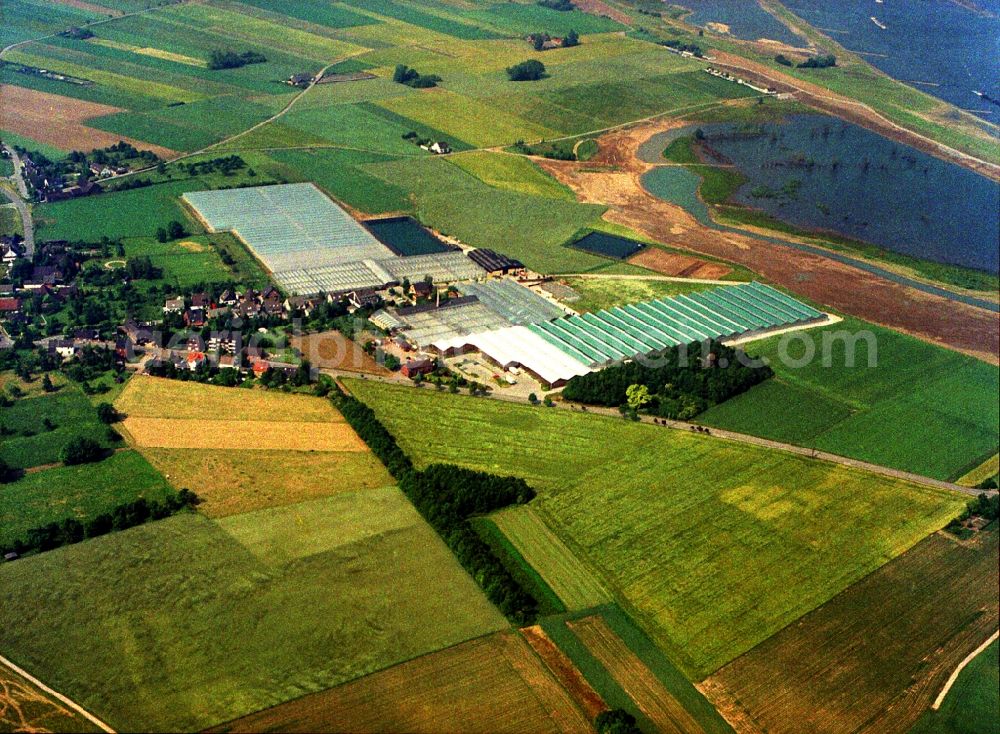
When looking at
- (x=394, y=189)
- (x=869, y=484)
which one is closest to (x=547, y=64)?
(x=394, y=189)

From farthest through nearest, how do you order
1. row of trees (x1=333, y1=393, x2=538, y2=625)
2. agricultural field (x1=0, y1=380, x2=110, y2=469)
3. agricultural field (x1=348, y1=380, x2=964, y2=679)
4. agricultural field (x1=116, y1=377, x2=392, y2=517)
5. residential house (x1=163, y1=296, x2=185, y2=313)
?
1. residential house (x1=163, y1=296, x2=185, y2=313)
2. agricultural field (x1=0, y1=380, x2=110, y2=469)
3. agricultural field (x1=116, y1=377, x2=392, y2=517)
4. agricultural field (x1=348, y1=380, x2=964, y2=679)
5. row of trees (x1=333, y1=393, x2=538, y2=625)

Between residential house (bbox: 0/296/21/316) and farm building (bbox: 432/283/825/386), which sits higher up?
farm building (bbox: 432/283/825/386)

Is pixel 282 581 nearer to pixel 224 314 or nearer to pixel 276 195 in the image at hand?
pixel 224 314

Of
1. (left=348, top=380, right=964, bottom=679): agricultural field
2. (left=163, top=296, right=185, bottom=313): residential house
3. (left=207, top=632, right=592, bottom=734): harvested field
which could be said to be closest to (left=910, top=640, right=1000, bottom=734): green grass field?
(left=348, top=380, right=964, bottom=679): agricultural field

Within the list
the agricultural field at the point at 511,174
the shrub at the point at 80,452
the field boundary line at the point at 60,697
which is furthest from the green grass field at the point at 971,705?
the agricultural field at the point at 511,174

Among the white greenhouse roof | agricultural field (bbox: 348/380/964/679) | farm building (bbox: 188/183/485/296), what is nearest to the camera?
agricultural field (bbox: 348/380/964/679)

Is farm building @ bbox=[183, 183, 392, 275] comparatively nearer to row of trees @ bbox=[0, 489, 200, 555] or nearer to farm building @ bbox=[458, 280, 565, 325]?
farm building @ bbox=[458, 280, 565, 325]

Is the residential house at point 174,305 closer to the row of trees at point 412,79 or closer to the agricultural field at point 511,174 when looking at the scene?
the agricultural field at point 511,174

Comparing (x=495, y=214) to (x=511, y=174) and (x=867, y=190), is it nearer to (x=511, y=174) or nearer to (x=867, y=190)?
(x=511, y=174)
